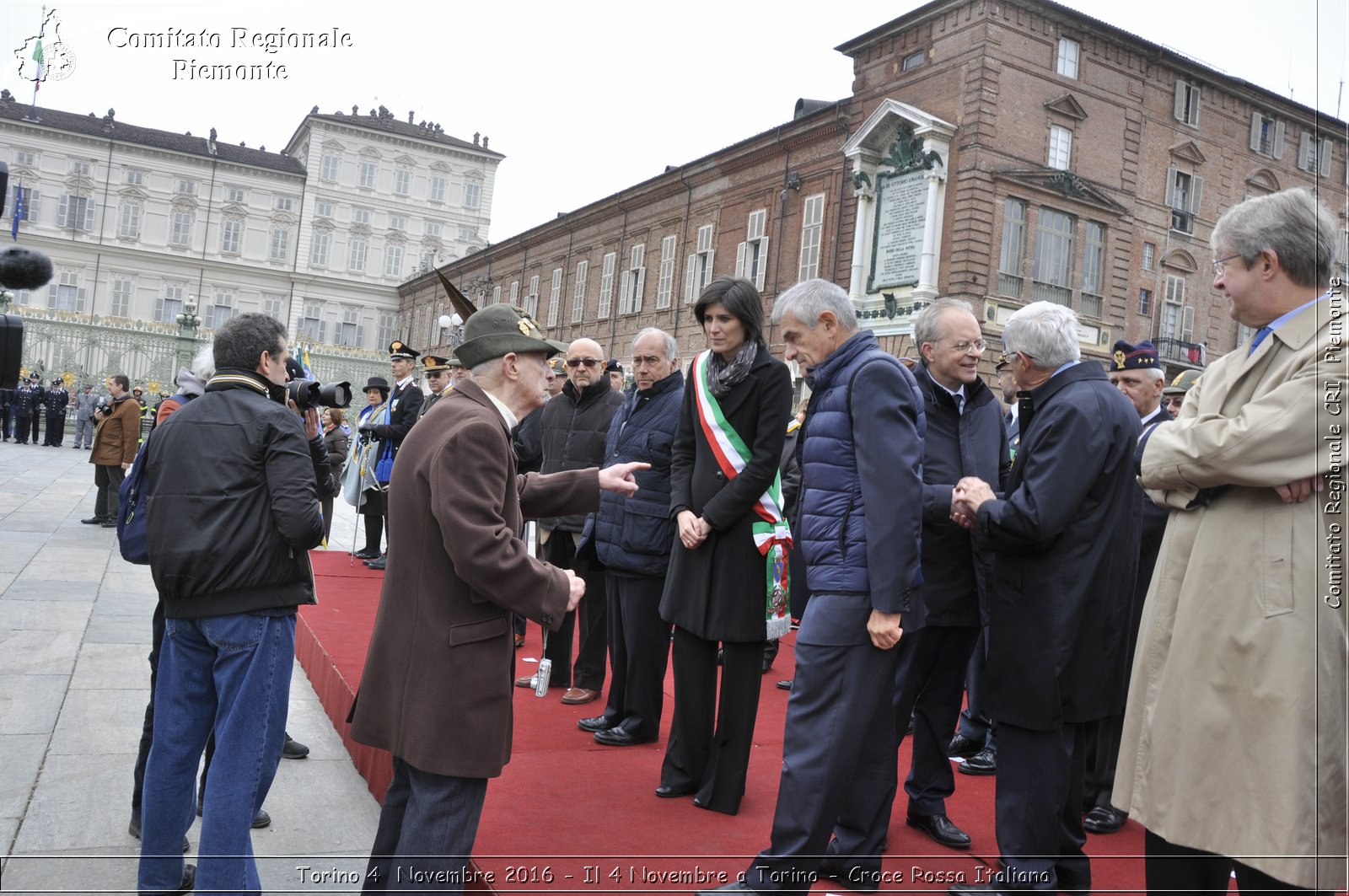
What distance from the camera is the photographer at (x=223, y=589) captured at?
294 centimetres

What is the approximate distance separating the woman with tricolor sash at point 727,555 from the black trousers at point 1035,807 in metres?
0.97

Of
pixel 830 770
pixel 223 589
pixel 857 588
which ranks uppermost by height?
pixel 857 588

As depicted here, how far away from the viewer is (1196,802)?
2.19 m

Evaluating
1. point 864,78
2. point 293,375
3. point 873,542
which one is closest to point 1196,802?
point 873,542

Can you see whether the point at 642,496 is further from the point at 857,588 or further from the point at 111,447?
the point at 111,447

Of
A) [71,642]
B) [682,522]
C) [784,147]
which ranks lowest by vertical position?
[71,642]

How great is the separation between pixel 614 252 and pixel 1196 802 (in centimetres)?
3174

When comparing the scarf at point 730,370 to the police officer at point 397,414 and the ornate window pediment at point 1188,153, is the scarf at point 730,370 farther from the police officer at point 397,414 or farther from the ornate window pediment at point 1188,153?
the ornate window pediment at point 1188,153

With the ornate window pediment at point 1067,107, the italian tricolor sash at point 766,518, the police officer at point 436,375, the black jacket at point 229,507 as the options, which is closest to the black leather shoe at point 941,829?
the italian tricolor sash at point 766,518

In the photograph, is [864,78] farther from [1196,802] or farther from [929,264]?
[1196,802]

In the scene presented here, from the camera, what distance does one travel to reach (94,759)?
4.22m

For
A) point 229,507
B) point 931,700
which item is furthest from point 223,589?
point 931,700

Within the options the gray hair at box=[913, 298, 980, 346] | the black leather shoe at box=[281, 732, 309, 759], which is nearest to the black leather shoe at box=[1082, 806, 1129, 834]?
the gray hair at box=[913, 298, 980, 346]

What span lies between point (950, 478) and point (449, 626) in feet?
7.18
